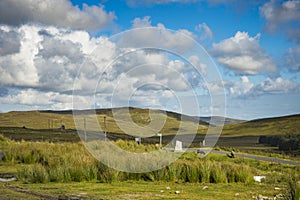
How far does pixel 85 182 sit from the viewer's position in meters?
16.7

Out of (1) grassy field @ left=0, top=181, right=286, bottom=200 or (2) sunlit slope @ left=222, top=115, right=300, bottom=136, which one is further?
(2) sunlit slope @ left=222, top=115, right=300, bottom=136

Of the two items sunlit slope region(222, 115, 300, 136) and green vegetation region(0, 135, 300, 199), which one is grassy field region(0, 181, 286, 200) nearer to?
green vegetation region(0, 135, 300, 199)

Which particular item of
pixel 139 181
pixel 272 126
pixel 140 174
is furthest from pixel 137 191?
pixel 272 126

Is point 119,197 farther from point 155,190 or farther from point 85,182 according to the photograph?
point 85,182

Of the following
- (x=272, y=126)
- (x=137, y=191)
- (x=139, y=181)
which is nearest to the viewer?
(x=137, y=191)

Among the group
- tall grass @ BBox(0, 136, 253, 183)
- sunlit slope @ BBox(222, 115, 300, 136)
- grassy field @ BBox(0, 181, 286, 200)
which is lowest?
grassy field @ BBox(0, 181, 286, 200)

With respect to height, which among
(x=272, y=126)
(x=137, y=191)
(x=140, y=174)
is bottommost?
(x=137, y=191)

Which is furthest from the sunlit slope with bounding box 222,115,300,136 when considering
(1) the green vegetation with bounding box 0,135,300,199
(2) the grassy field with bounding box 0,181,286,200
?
(2) the grassy field with bounding box 0,181,286,200

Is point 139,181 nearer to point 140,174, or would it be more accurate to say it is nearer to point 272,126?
point 140,174

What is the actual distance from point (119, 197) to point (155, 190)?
199 centimetres

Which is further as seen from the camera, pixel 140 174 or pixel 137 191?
pixel 140 174

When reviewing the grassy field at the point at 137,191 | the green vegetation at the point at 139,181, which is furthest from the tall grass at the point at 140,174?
the grassy field at the point at 137,191

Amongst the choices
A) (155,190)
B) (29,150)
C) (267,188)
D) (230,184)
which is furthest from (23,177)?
(29,150)

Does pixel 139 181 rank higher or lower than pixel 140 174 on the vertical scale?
lower
